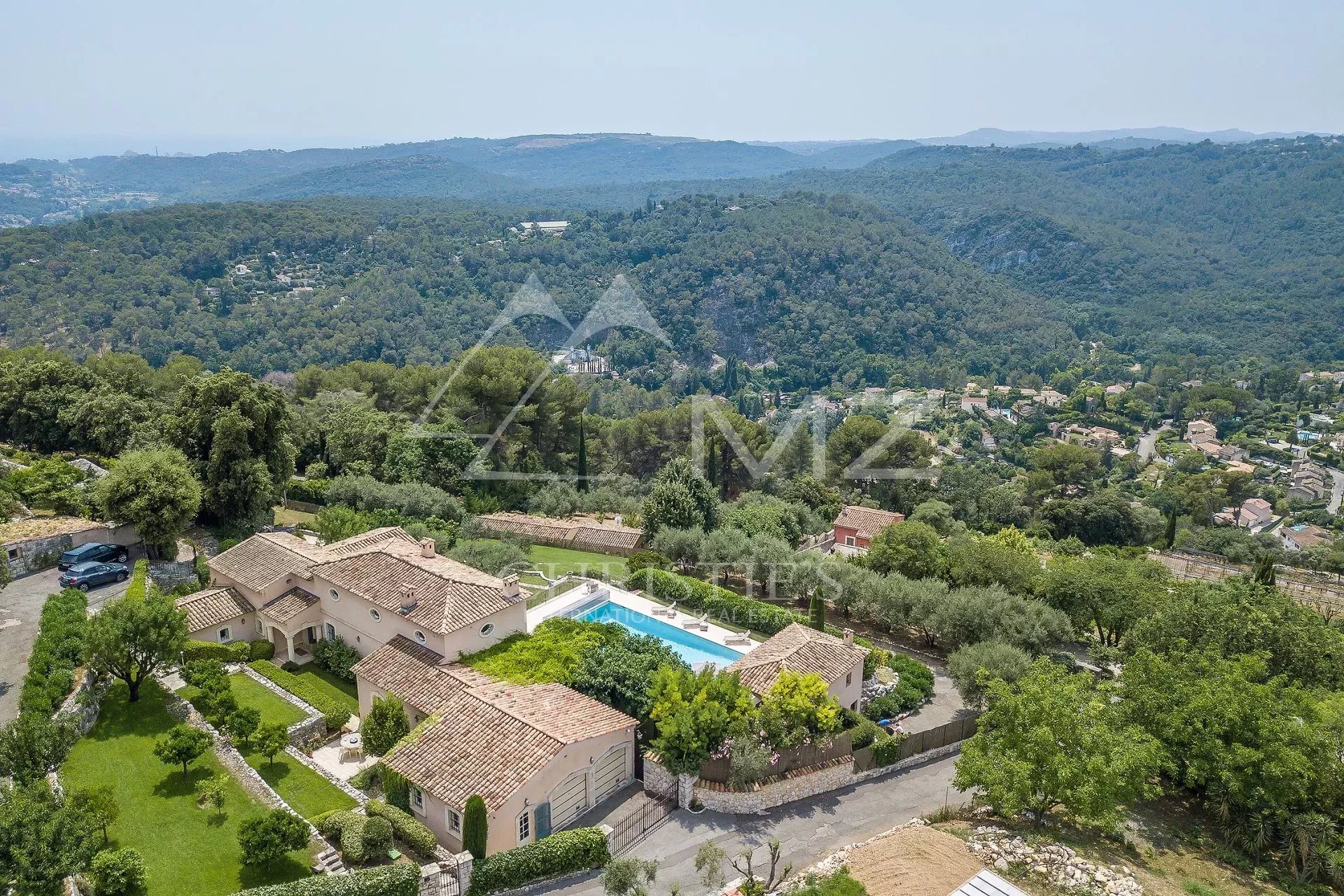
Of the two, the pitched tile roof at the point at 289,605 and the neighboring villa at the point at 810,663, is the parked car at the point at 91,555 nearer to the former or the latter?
the pitched tile roof at the point at 289,605

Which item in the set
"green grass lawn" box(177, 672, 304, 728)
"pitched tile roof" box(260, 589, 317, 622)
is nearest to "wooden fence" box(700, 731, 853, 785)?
"green grass lawn" box(177, 672, 304, 728)

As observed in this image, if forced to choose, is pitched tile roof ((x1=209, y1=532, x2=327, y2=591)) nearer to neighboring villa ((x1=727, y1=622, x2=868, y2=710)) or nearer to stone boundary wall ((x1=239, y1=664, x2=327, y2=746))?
stone boundary wall ((x1=239, y1=664, x2=327, y2=746))

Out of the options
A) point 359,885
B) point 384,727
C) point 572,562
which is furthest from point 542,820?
point 572,562

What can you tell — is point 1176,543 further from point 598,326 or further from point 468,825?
point 598,326

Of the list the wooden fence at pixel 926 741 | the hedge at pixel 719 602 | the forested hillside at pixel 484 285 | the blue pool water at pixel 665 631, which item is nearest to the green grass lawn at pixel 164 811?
the blue pool water at pixel 665 631

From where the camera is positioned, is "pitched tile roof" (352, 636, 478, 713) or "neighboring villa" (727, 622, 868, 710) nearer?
"pitched tile roof" (352, 636, 478, 713)
